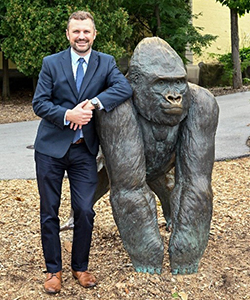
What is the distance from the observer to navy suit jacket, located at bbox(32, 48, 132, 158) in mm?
3059

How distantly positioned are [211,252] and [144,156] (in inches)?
46.6

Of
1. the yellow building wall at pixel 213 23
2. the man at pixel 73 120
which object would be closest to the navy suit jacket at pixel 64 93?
the man at pixel 73 120

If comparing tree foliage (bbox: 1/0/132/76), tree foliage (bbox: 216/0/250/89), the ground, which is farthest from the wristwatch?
tree foliage (bbox: 216/0/250/89)

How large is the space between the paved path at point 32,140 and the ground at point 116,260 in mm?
1575

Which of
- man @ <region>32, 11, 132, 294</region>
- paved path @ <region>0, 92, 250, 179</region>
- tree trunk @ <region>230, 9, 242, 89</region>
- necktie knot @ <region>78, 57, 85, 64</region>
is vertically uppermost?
tree trunk @ <region>230, 9, 242, 89</region>

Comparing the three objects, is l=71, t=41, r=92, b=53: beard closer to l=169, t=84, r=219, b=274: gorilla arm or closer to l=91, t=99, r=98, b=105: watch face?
l=91, t=99, r=98, b=105: watch face

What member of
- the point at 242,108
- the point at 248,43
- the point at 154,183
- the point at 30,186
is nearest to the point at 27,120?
the point at 242,108

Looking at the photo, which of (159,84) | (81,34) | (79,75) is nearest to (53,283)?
(79,75)

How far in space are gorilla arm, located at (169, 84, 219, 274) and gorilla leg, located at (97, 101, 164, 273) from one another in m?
0.16

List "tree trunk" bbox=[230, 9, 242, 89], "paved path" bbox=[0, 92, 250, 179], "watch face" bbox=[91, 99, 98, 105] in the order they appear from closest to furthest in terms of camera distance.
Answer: "watch face" bbox=[91, 99, 98, 105] < "paved path" bbox=[0, 92, 250, 179] < "tree trunk" bbox=[230, 9, 242, 89]

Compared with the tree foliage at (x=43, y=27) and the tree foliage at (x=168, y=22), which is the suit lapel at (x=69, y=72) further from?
the tree foliage at (x=168, y=22)

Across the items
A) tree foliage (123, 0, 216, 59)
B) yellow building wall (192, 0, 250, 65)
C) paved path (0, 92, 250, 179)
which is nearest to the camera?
paved path (0, 92, 250, 179)

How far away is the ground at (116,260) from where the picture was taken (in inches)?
129

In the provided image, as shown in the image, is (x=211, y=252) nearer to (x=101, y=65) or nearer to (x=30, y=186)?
(x=101, y=65)
